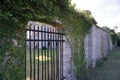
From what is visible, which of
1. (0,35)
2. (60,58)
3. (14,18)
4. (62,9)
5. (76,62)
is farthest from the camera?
(76,62)

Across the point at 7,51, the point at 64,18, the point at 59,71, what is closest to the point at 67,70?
the point at 59,71

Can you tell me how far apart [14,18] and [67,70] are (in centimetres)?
329

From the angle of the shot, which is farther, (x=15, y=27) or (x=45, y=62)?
(x=45, y=62)

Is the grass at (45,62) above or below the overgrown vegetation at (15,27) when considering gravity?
below

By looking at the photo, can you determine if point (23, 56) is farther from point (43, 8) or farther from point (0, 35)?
point (43, 8)

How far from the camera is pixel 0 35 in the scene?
2.77 m

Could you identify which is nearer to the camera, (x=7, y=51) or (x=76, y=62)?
(x=7, y=51)

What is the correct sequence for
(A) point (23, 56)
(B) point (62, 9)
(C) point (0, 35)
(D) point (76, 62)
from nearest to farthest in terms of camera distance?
(C) point (0, 35), (A) point (23, 56), (B) point (62, 9), (D) point (76, 62)

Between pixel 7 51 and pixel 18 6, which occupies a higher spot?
pixel 18 6

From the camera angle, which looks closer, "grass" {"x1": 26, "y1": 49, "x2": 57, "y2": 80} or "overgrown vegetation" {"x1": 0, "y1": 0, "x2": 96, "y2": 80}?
"overgrown vegetation" {"x1": 0, "y1": 0, "x2": 96, "y2": 80}

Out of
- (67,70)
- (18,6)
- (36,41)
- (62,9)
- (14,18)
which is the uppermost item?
(62,9)

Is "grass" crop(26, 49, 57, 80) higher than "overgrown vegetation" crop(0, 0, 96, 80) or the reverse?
the reverse

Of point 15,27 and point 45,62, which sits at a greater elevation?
point 15,27

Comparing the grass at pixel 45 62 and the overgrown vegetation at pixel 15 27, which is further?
the grass at pixel 45 62
